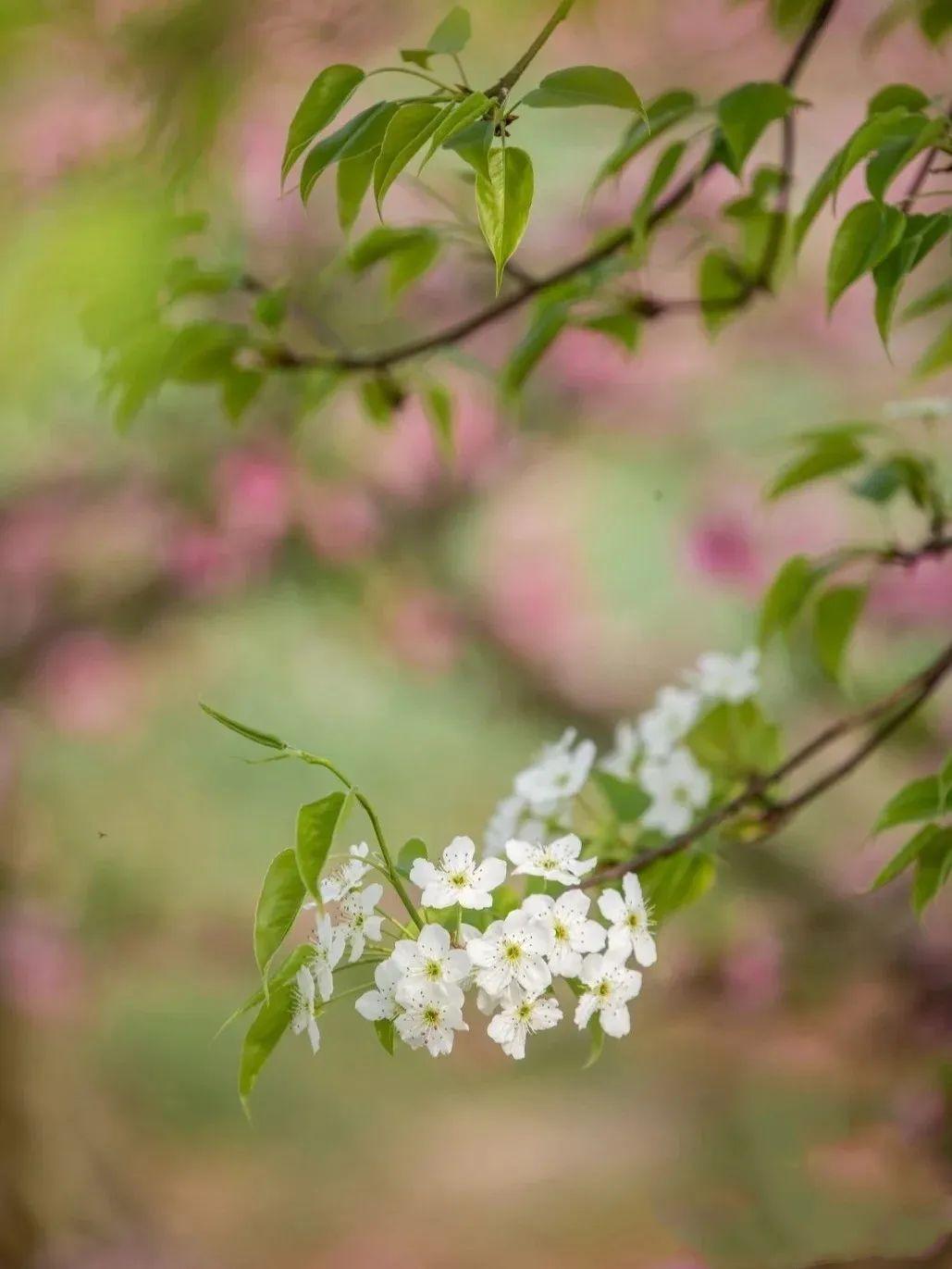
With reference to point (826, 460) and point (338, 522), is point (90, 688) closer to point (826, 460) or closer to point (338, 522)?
point (338, 522)

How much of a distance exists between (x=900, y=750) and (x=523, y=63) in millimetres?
1220

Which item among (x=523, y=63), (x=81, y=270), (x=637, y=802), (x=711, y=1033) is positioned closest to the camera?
(x=81, y=270)

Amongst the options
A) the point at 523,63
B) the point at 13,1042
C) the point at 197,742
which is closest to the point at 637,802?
the point at 523,63

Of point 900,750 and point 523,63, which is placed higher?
point 523,63

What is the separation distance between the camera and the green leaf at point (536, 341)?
70cm

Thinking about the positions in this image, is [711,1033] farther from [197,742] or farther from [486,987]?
[486,987]

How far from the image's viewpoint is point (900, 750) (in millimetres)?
1521

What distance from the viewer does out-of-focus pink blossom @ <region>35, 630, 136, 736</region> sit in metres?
1.59

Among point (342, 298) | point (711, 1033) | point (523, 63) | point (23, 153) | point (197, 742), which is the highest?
point (23, 153)

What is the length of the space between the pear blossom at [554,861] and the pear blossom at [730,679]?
277mm

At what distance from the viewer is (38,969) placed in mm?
1561

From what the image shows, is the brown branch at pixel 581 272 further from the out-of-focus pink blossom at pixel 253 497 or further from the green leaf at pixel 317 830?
the out-of-focus pink blossom at pixel 253 497

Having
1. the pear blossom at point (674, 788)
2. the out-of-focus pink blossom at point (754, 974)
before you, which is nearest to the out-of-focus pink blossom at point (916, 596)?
the out-of-focus pink blossom at point (754, 974)

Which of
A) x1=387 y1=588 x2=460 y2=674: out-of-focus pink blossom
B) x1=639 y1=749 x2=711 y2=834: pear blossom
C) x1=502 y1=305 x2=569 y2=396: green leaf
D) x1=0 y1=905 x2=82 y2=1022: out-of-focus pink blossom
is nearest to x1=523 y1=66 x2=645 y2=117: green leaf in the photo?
x1=502 y1=305 x2=569 y2=396: green leaf
